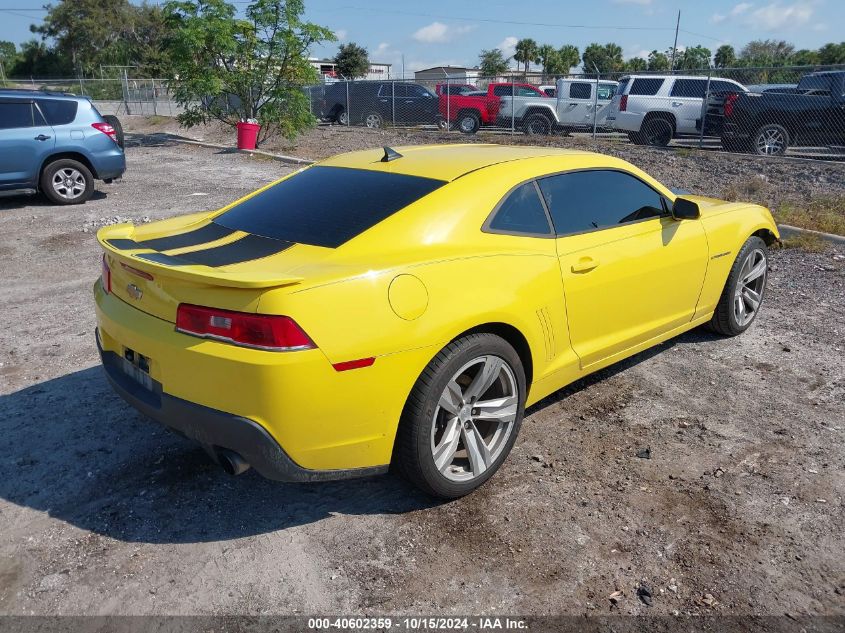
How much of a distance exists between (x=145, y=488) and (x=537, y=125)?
60.2 feet

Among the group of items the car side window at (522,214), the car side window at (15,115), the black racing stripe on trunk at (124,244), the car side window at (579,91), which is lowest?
the black racing stripe on trunk at (124,244)

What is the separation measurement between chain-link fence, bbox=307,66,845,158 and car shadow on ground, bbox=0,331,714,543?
1397 cm

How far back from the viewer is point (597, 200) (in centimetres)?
403

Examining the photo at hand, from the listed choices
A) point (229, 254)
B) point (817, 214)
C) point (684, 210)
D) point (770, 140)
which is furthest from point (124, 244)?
point (770, 140)

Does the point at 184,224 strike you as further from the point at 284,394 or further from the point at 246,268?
the point at 284,394

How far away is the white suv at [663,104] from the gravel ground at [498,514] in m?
13.3

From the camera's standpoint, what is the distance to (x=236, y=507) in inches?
128

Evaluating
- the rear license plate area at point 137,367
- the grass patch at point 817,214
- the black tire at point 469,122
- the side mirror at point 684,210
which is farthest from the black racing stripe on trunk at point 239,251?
the black tire at point 469,122

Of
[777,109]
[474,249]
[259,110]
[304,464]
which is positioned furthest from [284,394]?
A: [259,110]

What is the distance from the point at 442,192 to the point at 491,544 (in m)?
1.64

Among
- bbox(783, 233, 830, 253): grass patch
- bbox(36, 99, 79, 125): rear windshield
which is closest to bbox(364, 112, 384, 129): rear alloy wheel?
bbox(36, 99, 79, 125): rear windshield

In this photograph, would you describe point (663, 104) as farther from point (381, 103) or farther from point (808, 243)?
point (808, 243)

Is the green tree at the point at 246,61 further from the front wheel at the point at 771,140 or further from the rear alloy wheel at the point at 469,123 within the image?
the front wheel at the point at 771,140

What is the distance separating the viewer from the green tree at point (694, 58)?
62744mm
